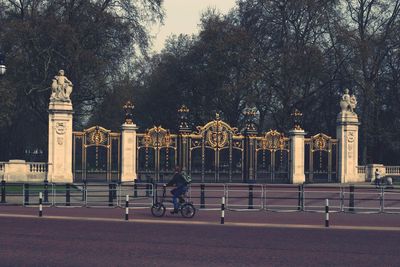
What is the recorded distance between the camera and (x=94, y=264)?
478 inches

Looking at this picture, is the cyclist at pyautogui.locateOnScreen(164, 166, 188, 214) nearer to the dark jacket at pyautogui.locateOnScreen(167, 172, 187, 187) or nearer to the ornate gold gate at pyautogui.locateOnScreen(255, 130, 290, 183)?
the dark jacket at pyautogui.locateOnScreen(167, 172, 187, 187)

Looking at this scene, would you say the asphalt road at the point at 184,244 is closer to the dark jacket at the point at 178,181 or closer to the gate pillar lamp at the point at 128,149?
the dark jacket at the point at 178,181

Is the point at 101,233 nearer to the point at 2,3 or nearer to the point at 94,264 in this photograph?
the point at 94,264

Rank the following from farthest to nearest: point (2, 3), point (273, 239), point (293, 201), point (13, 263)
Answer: point (2, 3)
point (293, 201)
point (273, 239)
point (13, 263)

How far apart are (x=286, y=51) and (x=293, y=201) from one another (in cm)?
2427

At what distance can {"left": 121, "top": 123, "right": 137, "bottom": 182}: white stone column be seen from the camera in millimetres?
40500

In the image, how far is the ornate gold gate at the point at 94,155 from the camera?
4016cm

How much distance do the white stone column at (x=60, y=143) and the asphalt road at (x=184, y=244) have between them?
18865 mm

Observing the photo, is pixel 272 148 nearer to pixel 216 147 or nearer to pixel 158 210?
pixel 216 147

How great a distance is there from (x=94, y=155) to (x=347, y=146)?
1529cm

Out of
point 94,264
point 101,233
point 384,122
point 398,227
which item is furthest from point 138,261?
point 384,122

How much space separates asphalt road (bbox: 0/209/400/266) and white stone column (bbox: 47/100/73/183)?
1887 centimetres

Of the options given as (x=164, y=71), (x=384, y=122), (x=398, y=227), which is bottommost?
(x=398, y=227)

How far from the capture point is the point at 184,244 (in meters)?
15.1
